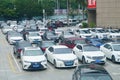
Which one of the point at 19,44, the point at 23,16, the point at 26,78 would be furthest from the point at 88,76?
the point at 23,16

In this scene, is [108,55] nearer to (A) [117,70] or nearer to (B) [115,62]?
(B) [115,62]

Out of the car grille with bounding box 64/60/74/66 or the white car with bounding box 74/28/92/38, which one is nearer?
the car grille with bounding box 64/60/74/66

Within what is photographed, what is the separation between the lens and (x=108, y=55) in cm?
3127

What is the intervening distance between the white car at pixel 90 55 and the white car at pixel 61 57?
1.28 meters

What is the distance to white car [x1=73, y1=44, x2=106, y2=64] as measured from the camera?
2855cm

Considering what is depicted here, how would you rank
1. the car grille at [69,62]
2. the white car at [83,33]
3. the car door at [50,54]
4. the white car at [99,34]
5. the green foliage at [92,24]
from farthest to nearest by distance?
the green foliage at [92,24]
the white car at [99,34]
the white car at [83,33]
the car door at [50,54]
the car grille at [69,62]

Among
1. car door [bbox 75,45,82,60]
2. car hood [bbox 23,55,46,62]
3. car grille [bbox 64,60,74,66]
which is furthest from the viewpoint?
car door [bbox 75,45,82,60]

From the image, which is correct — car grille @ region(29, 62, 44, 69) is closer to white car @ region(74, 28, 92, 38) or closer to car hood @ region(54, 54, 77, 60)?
car hood @ region(54, 54, 77, 60)

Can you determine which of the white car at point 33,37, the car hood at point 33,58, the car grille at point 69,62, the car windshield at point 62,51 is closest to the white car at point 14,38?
the white car at point 33,37

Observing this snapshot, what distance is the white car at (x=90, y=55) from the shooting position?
2855 cm

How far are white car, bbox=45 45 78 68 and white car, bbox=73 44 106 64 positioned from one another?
4.19 feet

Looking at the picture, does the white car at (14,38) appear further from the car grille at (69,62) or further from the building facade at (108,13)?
the building facade at (108,13)

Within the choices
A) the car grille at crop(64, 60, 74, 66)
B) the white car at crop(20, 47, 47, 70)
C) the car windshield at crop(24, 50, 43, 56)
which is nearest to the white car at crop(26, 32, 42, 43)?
the car windshield at crop(24, 50, 43, 56)

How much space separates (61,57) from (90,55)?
7.64 feet
